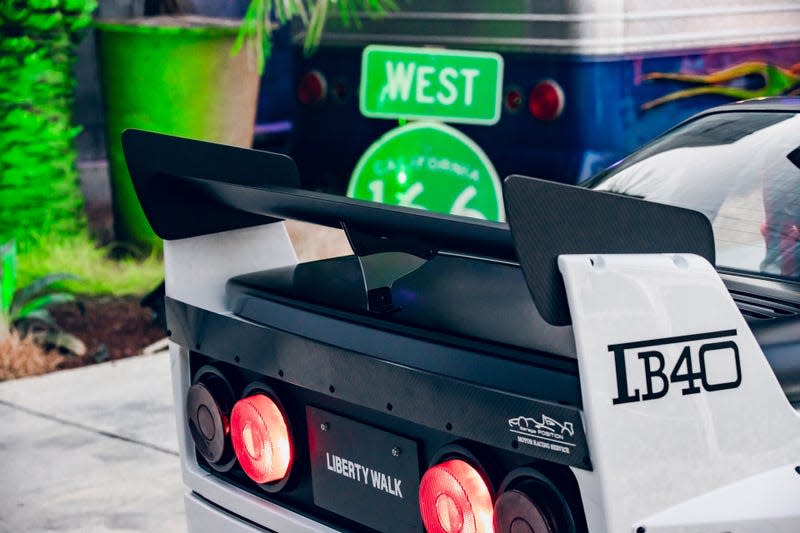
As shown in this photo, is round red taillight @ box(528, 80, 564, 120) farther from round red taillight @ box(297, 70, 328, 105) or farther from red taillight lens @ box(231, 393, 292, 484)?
red taillight lens @ box(231, 393, 292, 484)

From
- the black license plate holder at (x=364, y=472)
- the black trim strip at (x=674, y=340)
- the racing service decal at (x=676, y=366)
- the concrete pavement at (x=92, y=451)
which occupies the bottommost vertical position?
the concrete pavement at (x=92, y=451)

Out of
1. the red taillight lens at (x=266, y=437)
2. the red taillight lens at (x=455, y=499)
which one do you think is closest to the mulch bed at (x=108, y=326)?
the red taillight lens at (x=266, y=437)

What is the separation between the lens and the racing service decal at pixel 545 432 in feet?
5.85

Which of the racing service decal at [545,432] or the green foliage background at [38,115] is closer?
the racing service decal at [545,432]

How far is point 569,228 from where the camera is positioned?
1741 mm

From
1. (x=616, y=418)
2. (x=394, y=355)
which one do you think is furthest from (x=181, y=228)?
(x=616, y=418)

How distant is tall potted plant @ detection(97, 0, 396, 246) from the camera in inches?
268

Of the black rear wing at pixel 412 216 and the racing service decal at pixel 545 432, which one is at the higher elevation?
the black rear wing at pixel 412 216

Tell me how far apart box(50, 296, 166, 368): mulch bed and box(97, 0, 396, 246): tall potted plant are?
47 centimetres

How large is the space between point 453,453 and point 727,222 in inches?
40.5

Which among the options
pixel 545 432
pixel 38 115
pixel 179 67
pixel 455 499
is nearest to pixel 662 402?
pixel 545 432

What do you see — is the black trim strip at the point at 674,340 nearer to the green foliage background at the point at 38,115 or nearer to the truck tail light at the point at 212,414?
the truck tail light at the point at 212,414

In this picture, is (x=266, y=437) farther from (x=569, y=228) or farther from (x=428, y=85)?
(x=428, y=85)

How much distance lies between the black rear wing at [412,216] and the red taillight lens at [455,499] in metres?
0.38
